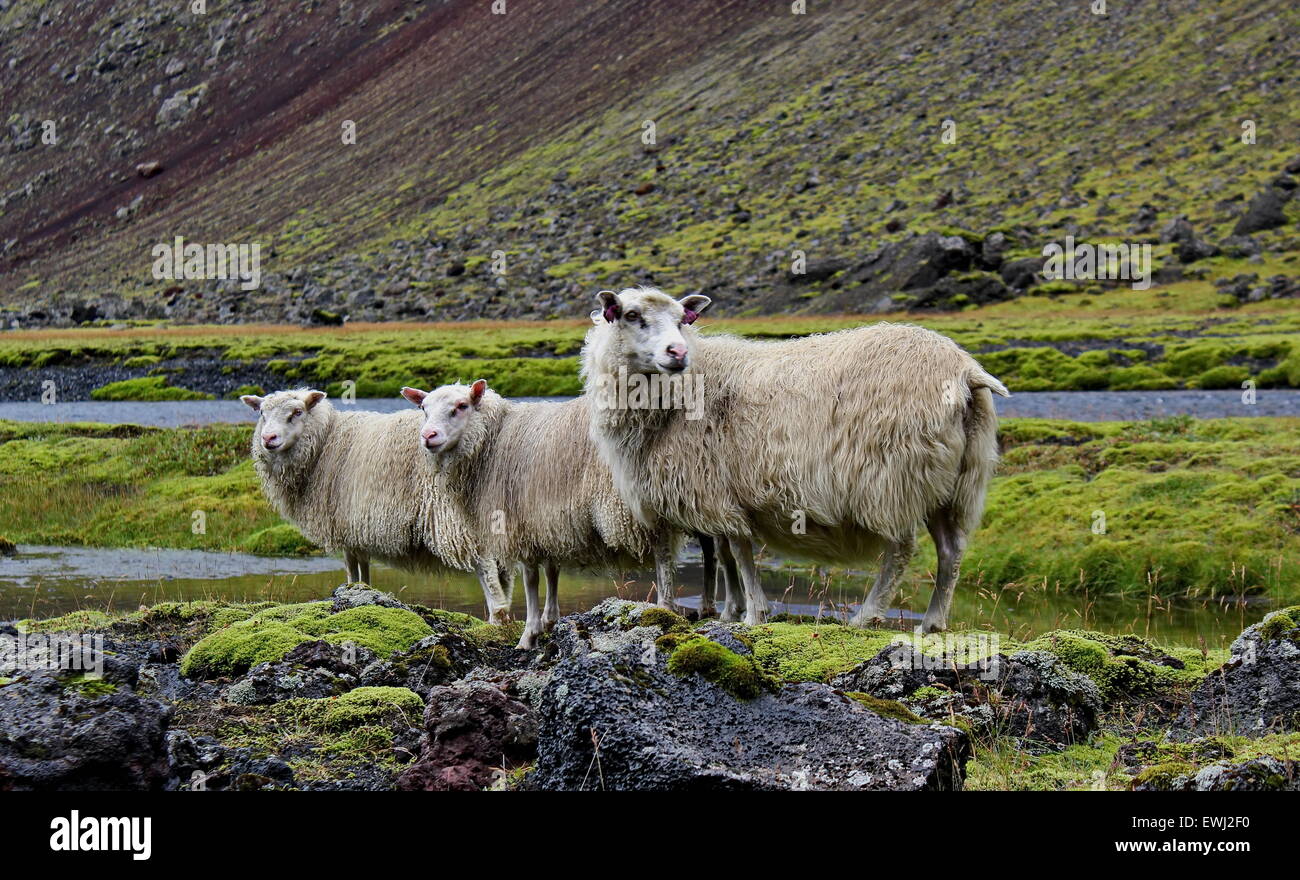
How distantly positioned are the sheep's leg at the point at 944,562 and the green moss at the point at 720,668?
3.82 m

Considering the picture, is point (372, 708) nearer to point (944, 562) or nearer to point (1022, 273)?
point (944, 562)

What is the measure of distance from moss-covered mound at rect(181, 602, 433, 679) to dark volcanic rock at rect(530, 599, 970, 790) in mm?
3963

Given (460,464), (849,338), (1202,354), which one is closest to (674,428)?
(849,338)

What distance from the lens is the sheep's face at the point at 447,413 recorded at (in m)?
13.0

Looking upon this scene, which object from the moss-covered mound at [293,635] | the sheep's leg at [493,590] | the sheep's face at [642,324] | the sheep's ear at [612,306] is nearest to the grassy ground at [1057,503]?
the sheep's leg at [493,590]

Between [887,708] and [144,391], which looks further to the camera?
[144,391]

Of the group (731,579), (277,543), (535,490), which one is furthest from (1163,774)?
(277,543)

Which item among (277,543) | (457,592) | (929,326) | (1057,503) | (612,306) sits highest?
(929,326)

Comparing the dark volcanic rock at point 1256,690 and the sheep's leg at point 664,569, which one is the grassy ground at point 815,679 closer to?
the dark volcanic rock at point 1256,690

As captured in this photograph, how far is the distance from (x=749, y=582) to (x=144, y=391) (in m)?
48.6

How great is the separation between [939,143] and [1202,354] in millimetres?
57658

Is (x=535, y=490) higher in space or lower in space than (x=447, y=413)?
lower

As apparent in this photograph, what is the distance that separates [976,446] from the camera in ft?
33.9

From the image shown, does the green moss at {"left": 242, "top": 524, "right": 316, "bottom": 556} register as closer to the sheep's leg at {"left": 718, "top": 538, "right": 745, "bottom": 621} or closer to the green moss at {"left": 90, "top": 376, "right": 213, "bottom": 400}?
the sheep's leg at {"left": 718, "top": 538, "right": 745, "bottom": 621}
